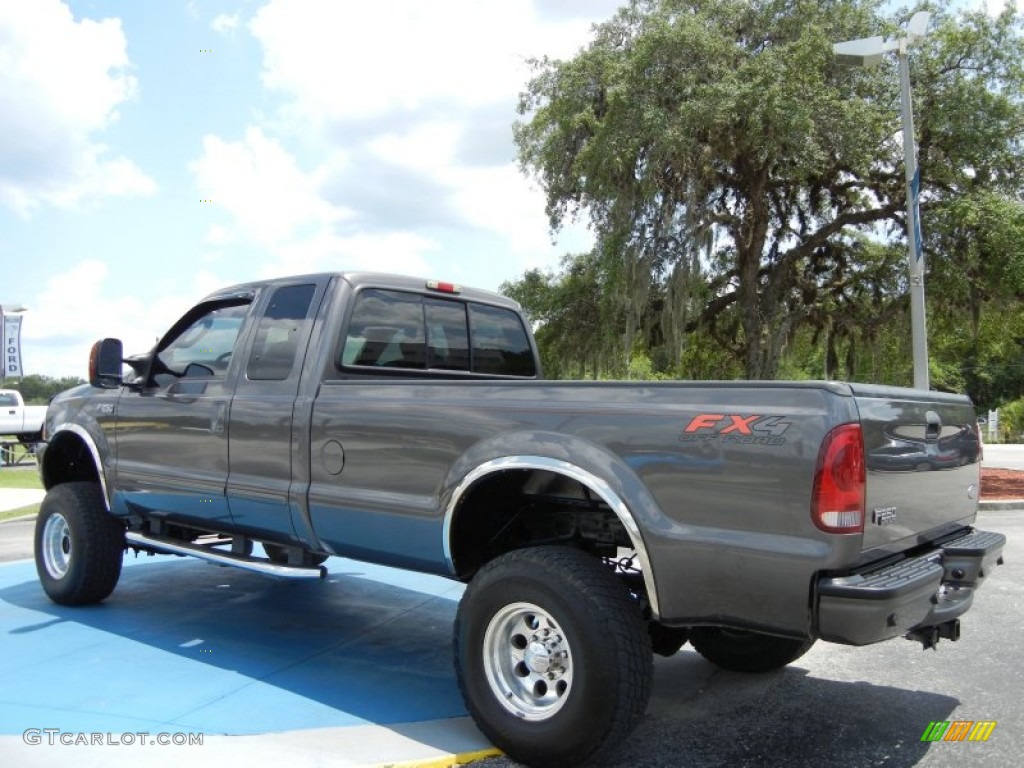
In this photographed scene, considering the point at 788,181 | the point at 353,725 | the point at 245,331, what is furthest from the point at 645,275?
the point at 353,725

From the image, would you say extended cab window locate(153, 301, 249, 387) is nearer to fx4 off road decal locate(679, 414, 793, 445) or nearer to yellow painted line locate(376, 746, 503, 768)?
yellow painted line locate(376, 746, 503, 768)

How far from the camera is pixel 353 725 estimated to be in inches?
153

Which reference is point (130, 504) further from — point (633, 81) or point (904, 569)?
point (633, 81)

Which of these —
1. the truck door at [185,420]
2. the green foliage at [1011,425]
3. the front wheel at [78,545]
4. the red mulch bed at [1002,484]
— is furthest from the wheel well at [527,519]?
the green foliage at [1011,425]

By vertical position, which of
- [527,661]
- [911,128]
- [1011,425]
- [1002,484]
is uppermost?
[911,128]

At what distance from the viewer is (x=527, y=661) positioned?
3494 mm

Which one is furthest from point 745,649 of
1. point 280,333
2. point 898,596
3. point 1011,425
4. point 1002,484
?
point 1011,425

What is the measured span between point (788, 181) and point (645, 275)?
332cm

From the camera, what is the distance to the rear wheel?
4.52m

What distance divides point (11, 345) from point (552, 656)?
3134cm

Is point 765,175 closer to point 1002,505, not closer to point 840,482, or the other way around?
point 1002,505

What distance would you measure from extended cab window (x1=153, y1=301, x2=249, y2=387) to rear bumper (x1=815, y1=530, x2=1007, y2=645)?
3.50 metres

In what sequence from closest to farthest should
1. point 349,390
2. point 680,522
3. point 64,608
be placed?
point 680,522, point 349,390, point 64,608

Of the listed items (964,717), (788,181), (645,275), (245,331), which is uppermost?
(788,181)
